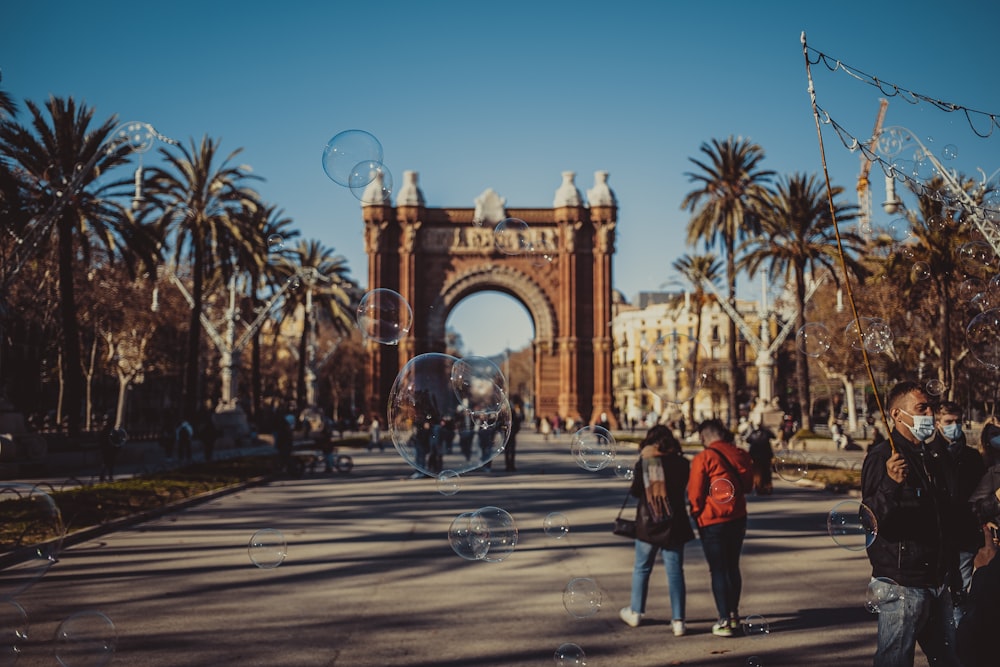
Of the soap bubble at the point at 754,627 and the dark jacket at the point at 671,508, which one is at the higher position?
the dark jacket at the point at 671,508

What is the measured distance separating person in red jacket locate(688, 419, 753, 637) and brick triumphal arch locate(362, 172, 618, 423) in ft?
155

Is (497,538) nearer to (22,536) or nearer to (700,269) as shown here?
(22,536)

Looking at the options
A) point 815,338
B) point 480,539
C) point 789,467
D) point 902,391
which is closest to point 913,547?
point 902,391

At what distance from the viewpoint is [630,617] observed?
22.7ft

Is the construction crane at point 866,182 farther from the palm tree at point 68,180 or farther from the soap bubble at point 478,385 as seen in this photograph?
the palm tree at point 68,180

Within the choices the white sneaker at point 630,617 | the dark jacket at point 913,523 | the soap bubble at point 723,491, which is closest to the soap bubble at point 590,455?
the white sneaker at point 630,617

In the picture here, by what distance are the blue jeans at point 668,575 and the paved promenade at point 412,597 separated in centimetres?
21

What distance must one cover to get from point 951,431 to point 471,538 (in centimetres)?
424

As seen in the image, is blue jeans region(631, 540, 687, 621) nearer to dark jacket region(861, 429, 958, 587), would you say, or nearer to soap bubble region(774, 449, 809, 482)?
dark jacket region(861, 429, 958, 587)

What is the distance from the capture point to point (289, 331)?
107 m

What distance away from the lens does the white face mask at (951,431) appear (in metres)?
6.55

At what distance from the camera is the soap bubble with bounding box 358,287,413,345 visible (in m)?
11.4

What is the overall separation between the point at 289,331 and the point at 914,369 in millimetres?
78615

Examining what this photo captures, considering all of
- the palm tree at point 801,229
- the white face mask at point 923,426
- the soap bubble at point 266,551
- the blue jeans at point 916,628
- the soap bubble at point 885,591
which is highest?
the palm tree at point 801,229
